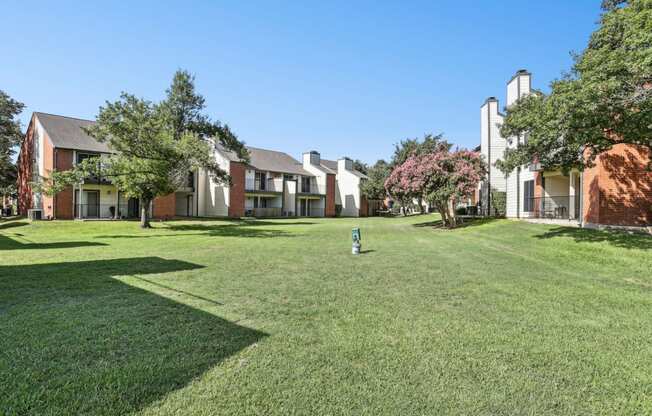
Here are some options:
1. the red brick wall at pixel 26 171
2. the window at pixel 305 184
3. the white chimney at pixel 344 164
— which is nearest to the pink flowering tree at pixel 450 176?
the window at pixel 305 184

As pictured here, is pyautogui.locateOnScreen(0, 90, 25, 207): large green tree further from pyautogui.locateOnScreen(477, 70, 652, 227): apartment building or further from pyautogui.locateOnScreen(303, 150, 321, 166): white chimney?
pyautogui.locateOnScreen(477, 70, 652, 227): apartment building

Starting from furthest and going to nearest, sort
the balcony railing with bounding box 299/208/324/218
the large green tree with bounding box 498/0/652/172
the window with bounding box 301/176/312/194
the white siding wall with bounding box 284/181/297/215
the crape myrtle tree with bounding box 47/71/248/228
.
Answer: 1. the balcony railing with bounding box 299/208/324/218
2. the window with bounding box 301/176/312/194
3. the white siding wall with bounding box 284/181/297/215
4. the crape myrtle tree with bounding box 47/71/248/228
5. the large green tree with bounding box 498/0/652/172

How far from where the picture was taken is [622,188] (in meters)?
14.4

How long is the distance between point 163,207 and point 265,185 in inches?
472

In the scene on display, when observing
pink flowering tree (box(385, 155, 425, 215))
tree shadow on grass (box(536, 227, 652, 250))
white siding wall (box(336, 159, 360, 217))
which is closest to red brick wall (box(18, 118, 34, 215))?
pink flowering tree (box(385, 155, 425, 215))

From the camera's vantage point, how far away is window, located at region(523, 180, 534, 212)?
2181 cm

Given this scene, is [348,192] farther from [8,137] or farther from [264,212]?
[8,137]

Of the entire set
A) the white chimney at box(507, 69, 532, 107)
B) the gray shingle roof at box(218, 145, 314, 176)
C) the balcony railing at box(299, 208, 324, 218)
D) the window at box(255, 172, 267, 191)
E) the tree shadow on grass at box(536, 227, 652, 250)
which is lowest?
the tree shadow on grass at box(536, 227, 652, 250)

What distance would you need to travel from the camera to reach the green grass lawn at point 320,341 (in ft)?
8.81

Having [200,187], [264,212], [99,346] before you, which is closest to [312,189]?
[264,212]

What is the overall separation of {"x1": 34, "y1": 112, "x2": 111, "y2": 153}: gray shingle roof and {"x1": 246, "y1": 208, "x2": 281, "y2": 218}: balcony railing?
14354mm

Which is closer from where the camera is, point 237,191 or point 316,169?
point 237,191

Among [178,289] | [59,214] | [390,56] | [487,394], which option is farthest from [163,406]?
[59,214]

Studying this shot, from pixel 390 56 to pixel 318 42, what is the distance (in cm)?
400
